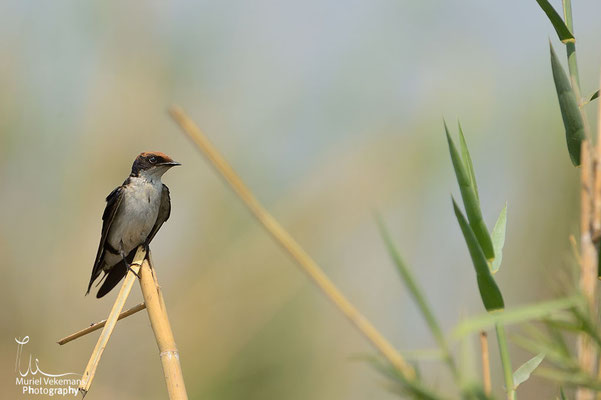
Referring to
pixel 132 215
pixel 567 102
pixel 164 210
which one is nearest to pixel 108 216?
pixel 132 215

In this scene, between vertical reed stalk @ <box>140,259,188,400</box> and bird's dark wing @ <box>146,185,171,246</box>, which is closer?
vertical reed stalk @ <box>140,259,188,400</box>

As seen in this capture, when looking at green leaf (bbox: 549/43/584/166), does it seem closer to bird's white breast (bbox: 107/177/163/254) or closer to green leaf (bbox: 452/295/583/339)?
green leaf (bbox: 452/295/583/339)

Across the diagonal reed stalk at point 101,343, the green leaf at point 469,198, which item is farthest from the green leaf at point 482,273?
the diagonal reed stalk at point 101,343

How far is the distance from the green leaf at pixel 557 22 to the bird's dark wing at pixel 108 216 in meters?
2.23

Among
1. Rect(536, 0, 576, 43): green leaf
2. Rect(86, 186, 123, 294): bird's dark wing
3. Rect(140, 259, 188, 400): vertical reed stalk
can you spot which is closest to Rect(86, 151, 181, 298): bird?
Rect(86, 186, 123, 294): bird's dark wing

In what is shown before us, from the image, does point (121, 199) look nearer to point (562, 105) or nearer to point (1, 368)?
point (1, 368)

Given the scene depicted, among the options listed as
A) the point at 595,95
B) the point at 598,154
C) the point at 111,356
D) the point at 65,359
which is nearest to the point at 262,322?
the point at 111,356

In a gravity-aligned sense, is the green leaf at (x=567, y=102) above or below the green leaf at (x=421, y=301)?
above

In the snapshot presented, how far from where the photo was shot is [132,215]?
10.1ft

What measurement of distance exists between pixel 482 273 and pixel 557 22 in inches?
16.5

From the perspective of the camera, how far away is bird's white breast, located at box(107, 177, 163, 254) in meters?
3.02

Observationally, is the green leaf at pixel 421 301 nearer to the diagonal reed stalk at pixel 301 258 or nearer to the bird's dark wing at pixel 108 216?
the diagonal reed stalk at pixel 301 258

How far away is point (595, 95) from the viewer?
0.98 meters

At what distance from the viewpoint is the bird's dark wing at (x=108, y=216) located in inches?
112
